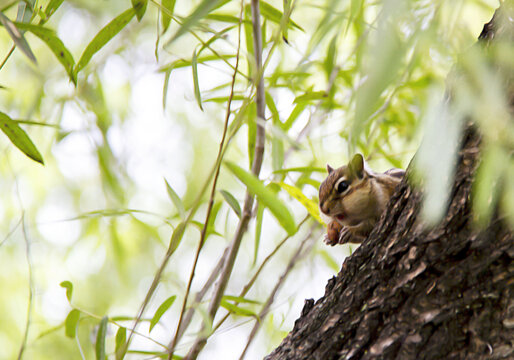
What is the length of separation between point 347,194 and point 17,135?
2.09 ft

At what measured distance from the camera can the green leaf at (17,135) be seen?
0.92 m

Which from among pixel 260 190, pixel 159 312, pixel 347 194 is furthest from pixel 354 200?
pixel 159 312

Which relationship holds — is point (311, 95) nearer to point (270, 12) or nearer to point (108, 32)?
point (270, 12)

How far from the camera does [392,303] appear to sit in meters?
0.74

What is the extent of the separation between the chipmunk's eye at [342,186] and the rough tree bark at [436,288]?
361mm

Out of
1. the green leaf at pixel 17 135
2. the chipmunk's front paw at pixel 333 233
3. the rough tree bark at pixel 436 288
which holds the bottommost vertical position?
the rough tree bark at pixel 436 288

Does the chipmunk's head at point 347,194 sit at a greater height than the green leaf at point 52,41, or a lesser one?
lesser

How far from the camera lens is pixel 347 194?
1144 mm

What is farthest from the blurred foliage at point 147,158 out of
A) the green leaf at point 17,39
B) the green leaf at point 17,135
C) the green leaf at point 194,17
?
the green leaf at point 194,17

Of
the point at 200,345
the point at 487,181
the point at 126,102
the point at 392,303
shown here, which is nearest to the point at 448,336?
the point at 392,303

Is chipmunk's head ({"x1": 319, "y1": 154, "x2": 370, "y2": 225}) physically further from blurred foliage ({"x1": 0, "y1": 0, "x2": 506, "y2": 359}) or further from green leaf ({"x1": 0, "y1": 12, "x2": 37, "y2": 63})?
green leaf ({"x1": 0, "y1": 12, "x2": 37, "y2": 63})

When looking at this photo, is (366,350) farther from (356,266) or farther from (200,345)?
(200,345)

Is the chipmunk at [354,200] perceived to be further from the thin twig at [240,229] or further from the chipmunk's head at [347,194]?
the thin twig at [240,229]

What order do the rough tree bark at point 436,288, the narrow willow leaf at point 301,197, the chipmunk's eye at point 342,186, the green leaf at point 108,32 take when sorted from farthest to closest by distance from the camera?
the chipmunk's eye at point 342,186, the narrow willow leaf at point 301,197, the green leaf at point 108,32, the rough tree bark at point 436,288
